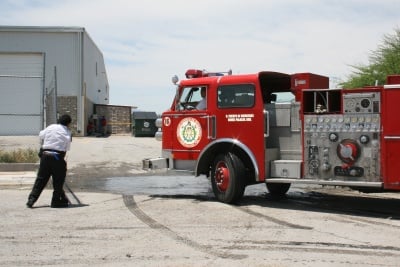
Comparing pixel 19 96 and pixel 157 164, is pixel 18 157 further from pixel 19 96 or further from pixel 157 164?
pixel 19 96

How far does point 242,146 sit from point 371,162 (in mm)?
2285

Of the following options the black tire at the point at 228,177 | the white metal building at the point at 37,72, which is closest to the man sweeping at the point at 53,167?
the black tire at the point at 228,177

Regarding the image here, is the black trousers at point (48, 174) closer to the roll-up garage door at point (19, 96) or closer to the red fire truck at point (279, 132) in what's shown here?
the red fire truck at point (279, 132)

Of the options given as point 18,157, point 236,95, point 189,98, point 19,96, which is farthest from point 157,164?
point 19,96

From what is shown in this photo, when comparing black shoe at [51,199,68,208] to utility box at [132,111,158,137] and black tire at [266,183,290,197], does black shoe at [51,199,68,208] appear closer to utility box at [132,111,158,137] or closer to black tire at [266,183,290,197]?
black tire at [266,183,290,197]

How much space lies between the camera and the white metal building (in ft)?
94.7

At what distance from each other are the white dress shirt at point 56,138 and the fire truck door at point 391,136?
5.44 metres

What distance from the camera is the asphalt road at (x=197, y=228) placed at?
6.05 m

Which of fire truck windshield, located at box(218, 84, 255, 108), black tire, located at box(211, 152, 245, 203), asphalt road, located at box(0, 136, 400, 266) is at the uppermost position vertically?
fire truck windshield, located at box(218, 84, 255, 108)

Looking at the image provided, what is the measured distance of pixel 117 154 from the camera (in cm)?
1989

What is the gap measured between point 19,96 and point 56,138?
68.6 ft

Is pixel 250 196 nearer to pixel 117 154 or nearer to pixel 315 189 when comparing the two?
pixel 315 189

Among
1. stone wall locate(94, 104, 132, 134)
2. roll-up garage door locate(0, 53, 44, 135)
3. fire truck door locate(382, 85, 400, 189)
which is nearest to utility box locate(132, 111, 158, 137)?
stone wall locate(94, 104, 132, 134)

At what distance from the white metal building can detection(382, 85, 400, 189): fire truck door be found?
74.3 ft
